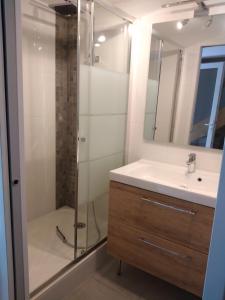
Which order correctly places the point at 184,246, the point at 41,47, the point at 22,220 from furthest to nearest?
the point at 41,47
the point at 184,246
the point at 22,220

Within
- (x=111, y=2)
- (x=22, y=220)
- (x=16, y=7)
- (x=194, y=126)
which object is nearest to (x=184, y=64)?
(x=194, y=126)

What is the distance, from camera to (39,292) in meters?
1.52

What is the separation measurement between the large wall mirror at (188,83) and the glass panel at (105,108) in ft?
0.78

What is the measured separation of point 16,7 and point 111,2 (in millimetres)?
956

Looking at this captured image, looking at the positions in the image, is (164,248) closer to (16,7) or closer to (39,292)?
(39,292)

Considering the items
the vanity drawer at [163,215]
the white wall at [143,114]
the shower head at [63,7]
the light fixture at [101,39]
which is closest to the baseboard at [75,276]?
the vanity drawer at [163,215]

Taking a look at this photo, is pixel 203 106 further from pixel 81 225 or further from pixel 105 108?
pixel 81 225

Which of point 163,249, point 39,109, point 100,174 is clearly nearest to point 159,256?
point 163,249

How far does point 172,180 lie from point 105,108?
0.75 m

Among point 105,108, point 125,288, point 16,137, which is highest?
point 105,108

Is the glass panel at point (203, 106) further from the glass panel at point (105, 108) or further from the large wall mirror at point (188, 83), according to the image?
the glass panel at point (105, 108)

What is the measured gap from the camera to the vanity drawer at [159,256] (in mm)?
1451

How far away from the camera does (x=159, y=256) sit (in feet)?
5.19

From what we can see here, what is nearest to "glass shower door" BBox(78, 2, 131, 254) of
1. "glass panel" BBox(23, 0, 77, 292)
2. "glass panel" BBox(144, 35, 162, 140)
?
"glass panel" BBox(144, 35, 162, 140)
